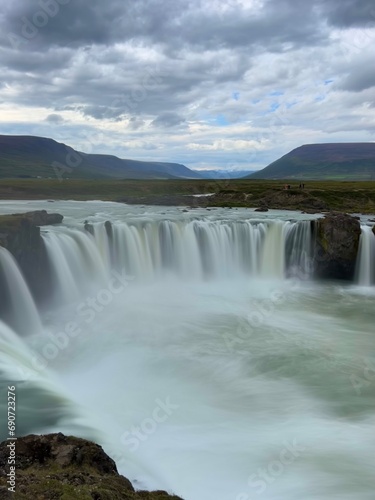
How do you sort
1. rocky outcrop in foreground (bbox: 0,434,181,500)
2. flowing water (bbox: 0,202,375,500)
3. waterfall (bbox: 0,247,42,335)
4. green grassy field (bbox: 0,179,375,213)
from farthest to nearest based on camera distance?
green grassy field (bbox: 0,179,375,213), waterfall (bbox: 0,247,42,335), flowing water (bbox: 0,202,375,500), rocky outcrop in foreground (bbox: 0,434,181,500)

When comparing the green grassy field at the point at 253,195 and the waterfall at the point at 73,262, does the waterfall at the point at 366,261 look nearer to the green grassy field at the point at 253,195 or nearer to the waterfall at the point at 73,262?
the waterfall at the point at 73,262

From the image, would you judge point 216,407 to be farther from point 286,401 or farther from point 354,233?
point 354,233

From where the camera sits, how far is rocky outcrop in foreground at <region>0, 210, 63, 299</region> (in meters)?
21.0

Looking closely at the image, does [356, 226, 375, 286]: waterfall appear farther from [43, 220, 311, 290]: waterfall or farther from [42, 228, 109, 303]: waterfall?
[42, 228, 109, 303]: waterfall

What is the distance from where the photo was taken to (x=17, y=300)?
19.3 m

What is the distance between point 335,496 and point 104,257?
2075 centimetres

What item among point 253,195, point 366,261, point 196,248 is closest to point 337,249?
point 366,261

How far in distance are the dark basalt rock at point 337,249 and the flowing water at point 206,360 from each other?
0.85 meters

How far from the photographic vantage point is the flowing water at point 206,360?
10.4 m

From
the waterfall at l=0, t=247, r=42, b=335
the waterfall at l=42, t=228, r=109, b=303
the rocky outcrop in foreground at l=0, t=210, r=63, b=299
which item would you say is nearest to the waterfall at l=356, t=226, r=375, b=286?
the waterfall at l=42, t=228, r=109, b=303

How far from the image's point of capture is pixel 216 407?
13.7 m

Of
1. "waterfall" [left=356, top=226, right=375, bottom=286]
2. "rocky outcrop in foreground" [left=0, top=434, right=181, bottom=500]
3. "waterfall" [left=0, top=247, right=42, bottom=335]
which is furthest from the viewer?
"waterfall" [left=356, top=226, right=375, bottom=286]

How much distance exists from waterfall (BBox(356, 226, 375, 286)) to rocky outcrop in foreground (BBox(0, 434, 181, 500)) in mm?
26963

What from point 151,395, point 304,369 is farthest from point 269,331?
point 151,395
